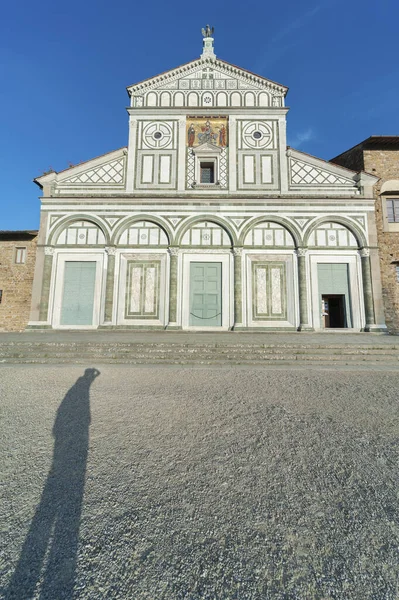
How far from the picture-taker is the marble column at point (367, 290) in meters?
13.0

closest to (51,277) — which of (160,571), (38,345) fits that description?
(38,345)

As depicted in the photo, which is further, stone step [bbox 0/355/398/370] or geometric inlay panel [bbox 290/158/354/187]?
geometric inlay panel [bbox 290/158/354/187]

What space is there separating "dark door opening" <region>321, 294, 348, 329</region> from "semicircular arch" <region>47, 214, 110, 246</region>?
11460mm

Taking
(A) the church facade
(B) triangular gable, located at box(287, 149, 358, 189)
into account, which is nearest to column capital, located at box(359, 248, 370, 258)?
(A) the church facade

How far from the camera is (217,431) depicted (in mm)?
3545

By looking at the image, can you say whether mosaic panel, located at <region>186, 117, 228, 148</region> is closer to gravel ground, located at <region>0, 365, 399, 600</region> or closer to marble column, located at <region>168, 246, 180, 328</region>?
marble column, located at <region>168, 246, 180, 328</region>

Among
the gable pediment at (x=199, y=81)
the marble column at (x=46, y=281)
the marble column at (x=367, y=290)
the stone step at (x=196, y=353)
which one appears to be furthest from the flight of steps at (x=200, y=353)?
the gable pediment at (x=199, y=81)

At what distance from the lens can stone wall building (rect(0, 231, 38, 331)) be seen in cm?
1491

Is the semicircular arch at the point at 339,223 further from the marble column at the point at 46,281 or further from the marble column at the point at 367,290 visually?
the marble column at the point at 46,281

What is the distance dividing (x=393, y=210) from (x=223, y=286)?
1015 cm

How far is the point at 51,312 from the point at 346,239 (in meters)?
14.9

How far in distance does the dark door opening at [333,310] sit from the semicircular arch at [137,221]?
8457mm

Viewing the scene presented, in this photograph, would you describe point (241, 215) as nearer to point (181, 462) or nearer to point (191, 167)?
point (191, 167)

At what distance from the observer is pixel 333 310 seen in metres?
14.5
